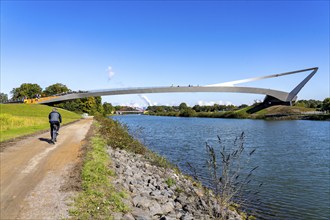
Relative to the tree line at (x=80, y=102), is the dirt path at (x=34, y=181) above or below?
below

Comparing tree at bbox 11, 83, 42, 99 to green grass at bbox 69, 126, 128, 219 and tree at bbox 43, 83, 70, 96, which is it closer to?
tree at bbox 43, 83, 70, 96

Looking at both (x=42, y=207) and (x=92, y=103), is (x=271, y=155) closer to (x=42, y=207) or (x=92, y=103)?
(x=42, y=207)

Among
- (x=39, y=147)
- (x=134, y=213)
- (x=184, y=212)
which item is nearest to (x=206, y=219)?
(x=184, y=212)

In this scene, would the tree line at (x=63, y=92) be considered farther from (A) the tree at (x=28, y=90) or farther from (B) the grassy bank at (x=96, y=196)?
(B) the grassy bank at (x=96, y=196)

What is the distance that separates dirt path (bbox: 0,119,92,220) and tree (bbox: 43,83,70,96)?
87.5 metres

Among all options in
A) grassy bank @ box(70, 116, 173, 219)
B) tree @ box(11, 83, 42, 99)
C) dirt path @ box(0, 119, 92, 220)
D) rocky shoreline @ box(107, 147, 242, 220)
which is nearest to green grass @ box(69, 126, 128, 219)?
grassy bank @ box(70, 116, 173, 219)

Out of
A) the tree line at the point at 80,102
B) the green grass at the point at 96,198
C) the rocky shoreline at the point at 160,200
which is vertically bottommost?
the rocky shoreline at the point at 160,200

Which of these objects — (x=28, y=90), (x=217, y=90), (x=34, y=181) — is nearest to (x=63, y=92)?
(x=28, y=90)

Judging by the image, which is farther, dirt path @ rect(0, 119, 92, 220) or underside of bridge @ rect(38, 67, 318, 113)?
underside of bridge @ rect(38, 67, 318, 113)

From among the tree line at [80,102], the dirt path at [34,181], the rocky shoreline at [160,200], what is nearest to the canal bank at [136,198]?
the rocky shoreline at [160,200]

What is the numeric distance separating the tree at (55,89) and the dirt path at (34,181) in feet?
287

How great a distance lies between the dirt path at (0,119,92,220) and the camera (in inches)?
202

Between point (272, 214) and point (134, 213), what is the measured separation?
4.83 metres

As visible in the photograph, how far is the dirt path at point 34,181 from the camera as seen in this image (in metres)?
5.13
